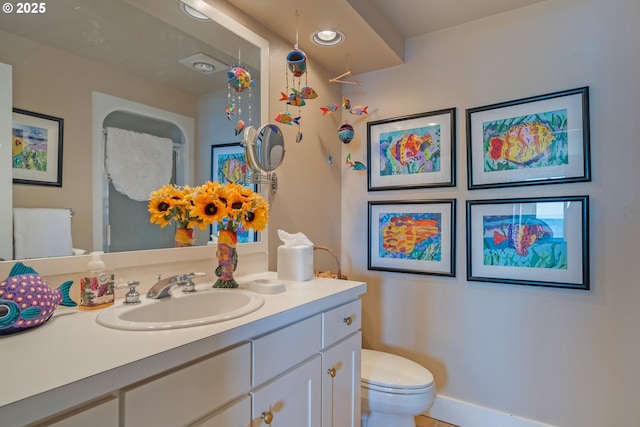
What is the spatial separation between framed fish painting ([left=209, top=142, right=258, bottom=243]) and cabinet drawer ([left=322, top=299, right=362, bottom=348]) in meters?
0.59

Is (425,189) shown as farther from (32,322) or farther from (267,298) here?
(32,322)

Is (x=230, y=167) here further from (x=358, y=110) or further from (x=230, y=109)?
(x=358, y=110)

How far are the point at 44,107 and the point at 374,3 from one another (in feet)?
5.17

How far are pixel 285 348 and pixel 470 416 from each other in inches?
59.8

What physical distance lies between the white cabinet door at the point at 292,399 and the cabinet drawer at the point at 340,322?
0.30ft

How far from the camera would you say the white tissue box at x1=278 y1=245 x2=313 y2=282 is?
4.86ft

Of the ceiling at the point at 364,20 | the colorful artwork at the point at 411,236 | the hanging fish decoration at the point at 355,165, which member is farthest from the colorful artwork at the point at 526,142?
the hanging fish decoration at the point at 355,165

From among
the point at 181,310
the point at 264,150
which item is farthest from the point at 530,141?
the point at 181,310

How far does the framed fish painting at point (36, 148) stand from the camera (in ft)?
3.09

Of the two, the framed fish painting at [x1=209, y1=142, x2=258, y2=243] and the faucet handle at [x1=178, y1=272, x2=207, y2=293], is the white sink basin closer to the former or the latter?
the faucet handle at [x1=178, y1=272, x2=207, y2=293]

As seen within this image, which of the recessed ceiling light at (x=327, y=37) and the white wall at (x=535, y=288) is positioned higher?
the recessed ceiling light at (x=327, y=37)

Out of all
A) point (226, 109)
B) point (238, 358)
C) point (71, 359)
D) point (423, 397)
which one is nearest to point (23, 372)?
point (71, 359)

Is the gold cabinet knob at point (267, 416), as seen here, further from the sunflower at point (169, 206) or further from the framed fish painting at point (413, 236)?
the framed fish painting at point (413, 236)

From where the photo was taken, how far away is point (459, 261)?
6.53 ft
